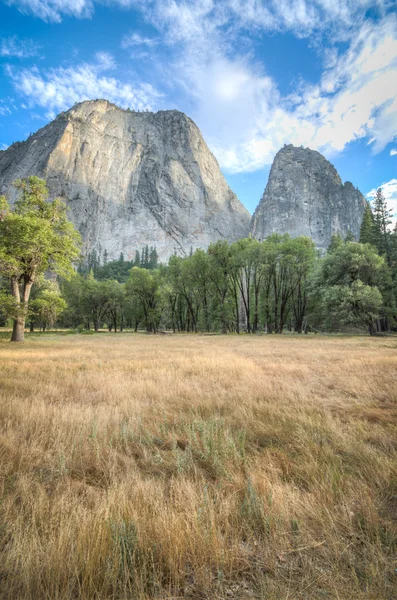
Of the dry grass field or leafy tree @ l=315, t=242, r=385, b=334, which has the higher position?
leafy tree @ l=315, t=242, r=385, b=334

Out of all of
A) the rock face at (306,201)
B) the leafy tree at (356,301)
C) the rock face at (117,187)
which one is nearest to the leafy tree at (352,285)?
the leafy tree at (356,301)

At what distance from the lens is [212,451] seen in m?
3.07

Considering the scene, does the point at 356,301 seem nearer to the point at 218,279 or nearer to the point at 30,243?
the point at 218,279

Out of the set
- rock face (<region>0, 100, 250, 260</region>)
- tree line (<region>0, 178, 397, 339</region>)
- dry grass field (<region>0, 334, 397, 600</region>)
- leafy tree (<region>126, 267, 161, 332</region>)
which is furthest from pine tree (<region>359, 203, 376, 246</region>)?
rock face (<region>0, 100, 250, 260</region>)

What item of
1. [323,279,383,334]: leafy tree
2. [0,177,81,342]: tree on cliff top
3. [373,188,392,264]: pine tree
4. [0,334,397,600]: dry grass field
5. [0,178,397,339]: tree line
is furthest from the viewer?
[373,188,392,264]: pine tree

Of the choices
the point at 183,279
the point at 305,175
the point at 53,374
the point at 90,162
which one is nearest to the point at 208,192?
the point at 305,175

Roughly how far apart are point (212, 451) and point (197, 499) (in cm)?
100

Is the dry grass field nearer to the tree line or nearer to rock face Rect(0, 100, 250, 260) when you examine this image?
the tree line

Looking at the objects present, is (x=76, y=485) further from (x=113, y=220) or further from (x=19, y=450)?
(x=113, y=220)

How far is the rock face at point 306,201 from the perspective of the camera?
16925 cm

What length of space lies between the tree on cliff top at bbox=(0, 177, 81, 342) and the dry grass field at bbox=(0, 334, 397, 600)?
585 inches

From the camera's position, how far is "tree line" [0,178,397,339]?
18.0 metres

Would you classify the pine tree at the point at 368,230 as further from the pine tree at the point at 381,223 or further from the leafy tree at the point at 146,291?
the leafy tree at the point at 146,291

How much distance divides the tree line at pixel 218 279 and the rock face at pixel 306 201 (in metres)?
130
